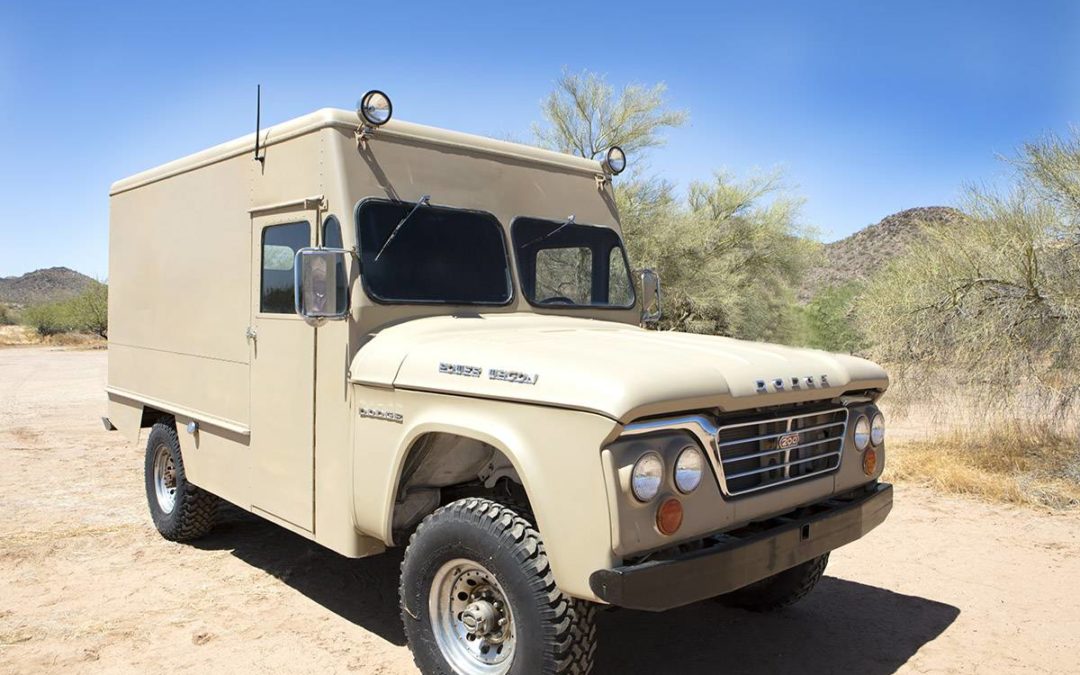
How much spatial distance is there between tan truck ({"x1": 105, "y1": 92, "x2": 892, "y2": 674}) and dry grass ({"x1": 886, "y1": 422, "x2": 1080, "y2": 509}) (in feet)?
14.9

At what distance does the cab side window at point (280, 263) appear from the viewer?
4816 millimetres

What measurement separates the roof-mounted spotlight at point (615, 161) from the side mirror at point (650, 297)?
712 mm

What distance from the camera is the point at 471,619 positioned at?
3637 millimetres

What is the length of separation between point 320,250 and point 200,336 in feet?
6.86

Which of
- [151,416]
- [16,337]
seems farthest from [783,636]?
[16,337]

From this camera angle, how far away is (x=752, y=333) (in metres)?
21.6

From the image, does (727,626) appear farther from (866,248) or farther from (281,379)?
(866,248)

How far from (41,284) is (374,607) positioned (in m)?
109

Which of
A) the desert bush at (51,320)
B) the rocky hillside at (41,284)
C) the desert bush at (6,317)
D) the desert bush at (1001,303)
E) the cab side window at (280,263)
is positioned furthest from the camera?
the rocky hillside at (41,284)

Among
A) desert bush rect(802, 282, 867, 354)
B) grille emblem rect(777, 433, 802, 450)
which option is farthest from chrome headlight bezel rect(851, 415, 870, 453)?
desert bush rect(802, 282, 867, 354)

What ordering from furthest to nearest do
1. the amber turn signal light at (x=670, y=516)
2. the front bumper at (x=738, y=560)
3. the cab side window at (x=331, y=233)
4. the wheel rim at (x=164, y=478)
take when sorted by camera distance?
the wheel rim at (x=164, y=478), the cab side window at (x=331, y=233), the amber turn signal light at (x=670, y=516), the front bumper at (x=738, y=560)

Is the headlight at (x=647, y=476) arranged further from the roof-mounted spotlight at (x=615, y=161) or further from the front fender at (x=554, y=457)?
the roof-mounted spotlight at (x=615, y=161)

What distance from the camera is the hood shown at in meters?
3.22

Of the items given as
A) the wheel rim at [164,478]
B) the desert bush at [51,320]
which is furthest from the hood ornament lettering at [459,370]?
the desert bush at [51,320]
